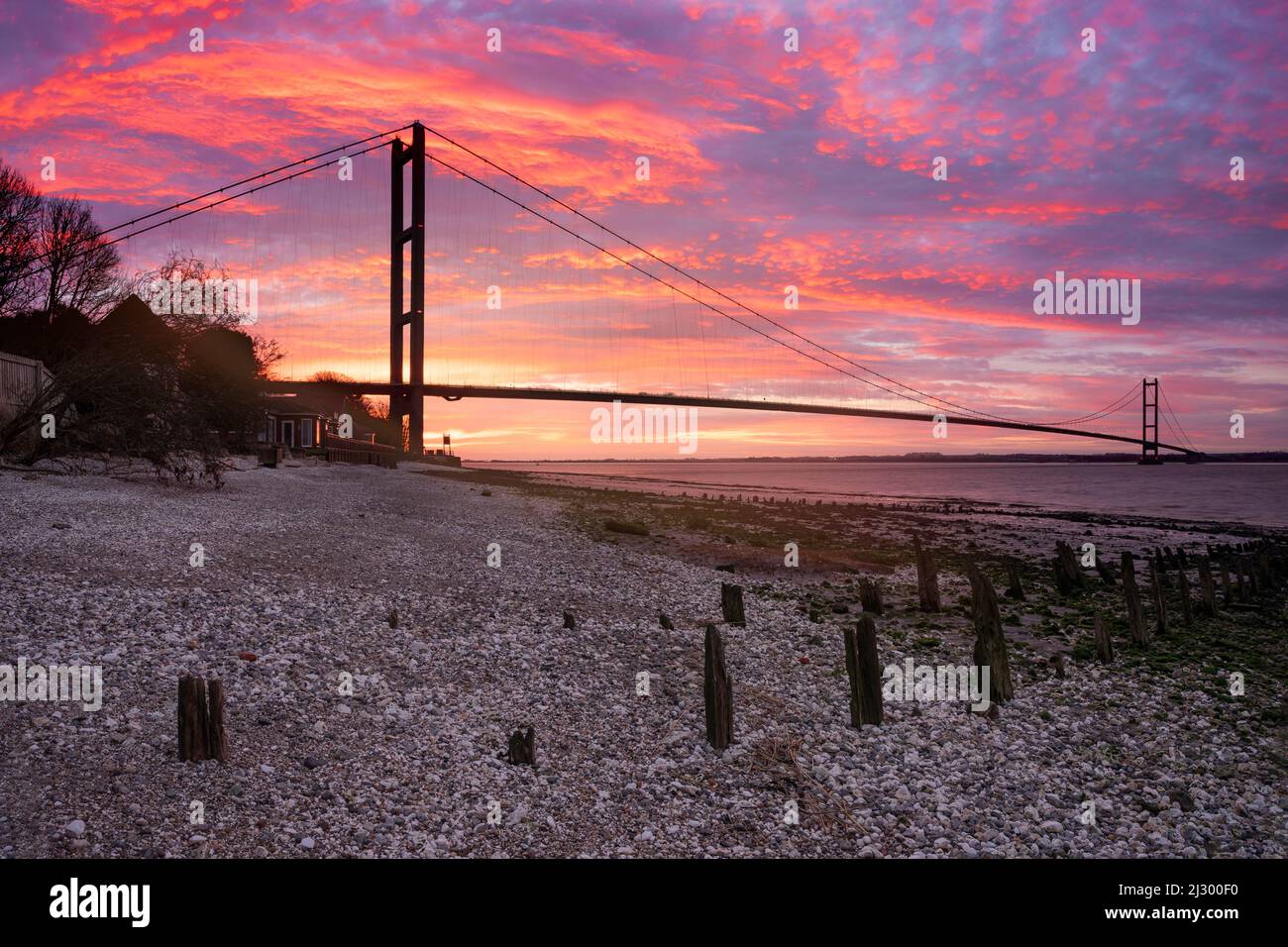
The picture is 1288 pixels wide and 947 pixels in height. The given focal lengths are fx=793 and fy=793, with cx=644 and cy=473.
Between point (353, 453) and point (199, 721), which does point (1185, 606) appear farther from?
point (353, 453)

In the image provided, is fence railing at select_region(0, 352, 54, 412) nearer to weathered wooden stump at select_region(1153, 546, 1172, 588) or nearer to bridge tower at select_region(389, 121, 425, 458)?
weathered wooden stump at select_region(1153, 546, 1172, 588)

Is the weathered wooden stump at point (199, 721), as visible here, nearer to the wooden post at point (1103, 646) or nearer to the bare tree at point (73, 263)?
the wooden post at point (1103, 646)

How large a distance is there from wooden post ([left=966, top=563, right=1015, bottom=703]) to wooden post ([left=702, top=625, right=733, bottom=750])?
3935 millimetres

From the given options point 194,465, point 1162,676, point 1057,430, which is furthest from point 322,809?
point 1057,430

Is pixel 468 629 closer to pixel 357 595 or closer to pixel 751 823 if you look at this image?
pixel 357 595

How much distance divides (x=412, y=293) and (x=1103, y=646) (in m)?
66.1

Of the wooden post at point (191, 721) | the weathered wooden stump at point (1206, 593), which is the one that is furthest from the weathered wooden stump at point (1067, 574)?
the wooden post at point (191, 721)

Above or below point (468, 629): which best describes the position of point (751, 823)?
below

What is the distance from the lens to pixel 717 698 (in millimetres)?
8438

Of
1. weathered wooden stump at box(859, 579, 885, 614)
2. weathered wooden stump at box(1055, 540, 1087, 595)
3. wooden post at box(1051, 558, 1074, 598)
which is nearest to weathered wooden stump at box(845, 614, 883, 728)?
weathered wooden stump at box(859, 579, 885, 614)

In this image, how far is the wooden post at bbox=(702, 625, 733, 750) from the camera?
8359 millimetres

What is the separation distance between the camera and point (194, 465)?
78.0 feet
